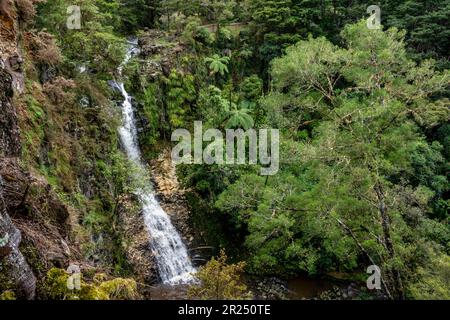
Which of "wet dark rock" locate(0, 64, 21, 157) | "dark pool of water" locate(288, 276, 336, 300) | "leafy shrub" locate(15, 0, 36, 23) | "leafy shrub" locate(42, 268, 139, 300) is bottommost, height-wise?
"dark pool of water" locate(288, 276, 336, 300)

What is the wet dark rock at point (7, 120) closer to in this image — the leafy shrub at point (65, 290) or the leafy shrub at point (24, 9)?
the leafy shrub at point (65, 290)

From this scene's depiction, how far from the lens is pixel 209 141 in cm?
1812

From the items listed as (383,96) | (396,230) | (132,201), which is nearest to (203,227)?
(132,201)

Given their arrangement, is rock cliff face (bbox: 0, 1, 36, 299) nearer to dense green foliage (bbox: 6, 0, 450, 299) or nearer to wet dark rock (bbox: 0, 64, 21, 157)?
wet dark rock (bbox: 0, 64, 21, 157)

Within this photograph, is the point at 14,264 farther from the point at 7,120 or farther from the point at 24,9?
the point at 24,9

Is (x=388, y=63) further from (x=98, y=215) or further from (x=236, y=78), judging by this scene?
(x=236, y=78)

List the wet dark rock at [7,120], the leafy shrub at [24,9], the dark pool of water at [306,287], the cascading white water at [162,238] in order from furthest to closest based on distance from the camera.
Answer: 1. the dark pool of water at [306,287]
2. the cascading white water at [162,238]
3. the leafy shrub at [24,9]
4. the wet dark rock at [7,120]

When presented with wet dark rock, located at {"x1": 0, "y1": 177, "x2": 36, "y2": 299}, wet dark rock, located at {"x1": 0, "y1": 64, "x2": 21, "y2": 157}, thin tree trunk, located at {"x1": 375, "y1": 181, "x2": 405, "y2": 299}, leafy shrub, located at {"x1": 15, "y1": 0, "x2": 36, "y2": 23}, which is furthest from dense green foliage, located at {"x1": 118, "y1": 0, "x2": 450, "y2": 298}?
wet dark rock, located at {"x1": 0, "y1": 177, "x2": 36, "y2": 299}

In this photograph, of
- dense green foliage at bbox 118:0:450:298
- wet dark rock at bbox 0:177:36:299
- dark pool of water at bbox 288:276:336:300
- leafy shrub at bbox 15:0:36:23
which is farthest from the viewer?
dark pool of water at bbox 288:276:336:300

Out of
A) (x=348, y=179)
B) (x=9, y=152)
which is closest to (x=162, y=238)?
(x=348, y=179)

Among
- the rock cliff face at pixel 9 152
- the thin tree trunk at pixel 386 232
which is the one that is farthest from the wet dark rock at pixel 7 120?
the thin tree trunk at pixel 386 232

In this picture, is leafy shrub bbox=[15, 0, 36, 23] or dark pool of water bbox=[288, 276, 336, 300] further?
dark pool of water bbox=[288, 276, 336, 300]

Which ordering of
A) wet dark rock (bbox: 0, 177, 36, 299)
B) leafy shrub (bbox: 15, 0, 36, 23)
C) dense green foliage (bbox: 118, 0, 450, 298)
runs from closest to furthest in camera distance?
wet dark rock (bbox: 0, 177, 36, 299), leafy shrub (bbox: 15, 0, 36, 23), dense green foliage (bbox: 118, 0, 450, 298)

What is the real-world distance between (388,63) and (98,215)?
953 centimetres
